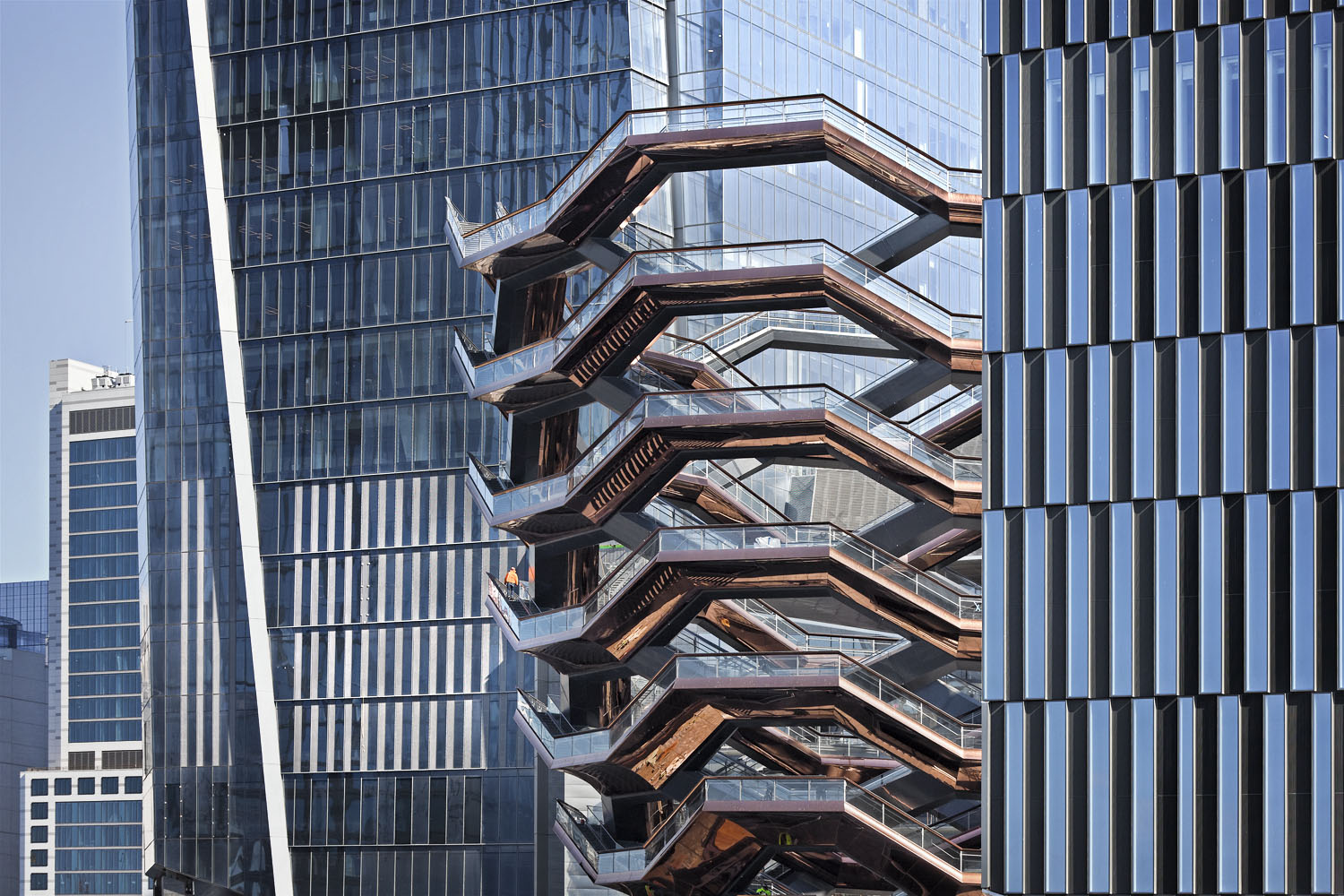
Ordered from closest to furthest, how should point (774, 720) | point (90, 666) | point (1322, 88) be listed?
point (1322, 88) < point (774, 720) < point (90, 666)

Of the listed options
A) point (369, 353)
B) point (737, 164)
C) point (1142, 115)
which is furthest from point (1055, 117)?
point (369, 353)

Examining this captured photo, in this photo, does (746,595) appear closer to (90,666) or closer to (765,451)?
(765,451)

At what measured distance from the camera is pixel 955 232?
57469mm

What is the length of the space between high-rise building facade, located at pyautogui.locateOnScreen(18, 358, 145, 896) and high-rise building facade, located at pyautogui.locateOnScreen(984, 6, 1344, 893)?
14061cm

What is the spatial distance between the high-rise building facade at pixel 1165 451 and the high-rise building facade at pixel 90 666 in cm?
14061

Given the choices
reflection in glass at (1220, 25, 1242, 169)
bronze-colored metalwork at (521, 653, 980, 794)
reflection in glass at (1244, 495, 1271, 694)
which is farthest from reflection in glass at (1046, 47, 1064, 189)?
bronze-colored metalwork at (521, 653, 980, 794)

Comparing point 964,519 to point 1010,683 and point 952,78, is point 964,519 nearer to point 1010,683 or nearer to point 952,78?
point 1010,683

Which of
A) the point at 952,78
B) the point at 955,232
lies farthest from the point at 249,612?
the point at 955,232

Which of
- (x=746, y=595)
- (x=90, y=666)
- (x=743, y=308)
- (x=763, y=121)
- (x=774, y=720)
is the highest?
(x=763, y=121)

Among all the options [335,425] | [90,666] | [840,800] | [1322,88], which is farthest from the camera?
[90,666]

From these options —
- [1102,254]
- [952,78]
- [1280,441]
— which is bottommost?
[1280,441]

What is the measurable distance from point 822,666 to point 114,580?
144 meters

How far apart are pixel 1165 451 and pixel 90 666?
153734 millimetres

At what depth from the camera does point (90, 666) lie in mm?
187750
